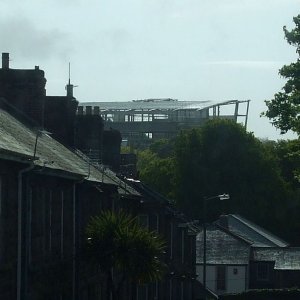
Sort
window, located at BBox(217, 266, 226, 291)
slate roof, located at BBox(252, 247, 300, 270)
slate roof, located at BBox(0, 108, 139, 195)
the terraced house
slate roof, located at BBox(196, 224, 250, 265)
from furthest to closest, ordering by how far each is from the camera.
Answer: slate roof, located at BBox(252, 247, 300, 270) → slate roof, located at BBox(196, 224, 250, 265) → window, located at BBox(217, 266, 226, 291) → the terraced house → slate roof, located at BBox(0, 108, 139, 195)

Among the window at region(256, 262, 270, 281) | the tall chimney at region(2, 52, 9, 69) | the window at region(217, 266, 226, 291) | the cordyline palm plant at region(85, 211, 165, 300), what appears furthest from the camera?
the window at region(256, 262, 270, 281)

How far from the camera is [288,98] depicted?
4131 cm

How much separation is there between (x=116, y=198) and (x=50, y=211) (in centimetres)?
930

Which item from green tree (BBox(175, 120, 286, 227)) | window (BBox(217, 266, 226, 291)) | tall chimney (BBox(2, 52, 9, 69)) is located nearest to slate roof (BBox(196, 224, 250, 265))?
window (BBox(217, 266, 226, 291))

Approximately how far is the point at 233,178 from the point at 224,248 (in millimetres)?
18221

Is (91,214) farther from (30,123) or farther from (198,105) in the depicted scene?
(198,105)

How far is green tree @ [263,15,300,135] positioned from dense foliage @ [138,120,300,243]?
5192cm

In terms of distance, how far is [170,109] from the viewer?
14800 centimetres

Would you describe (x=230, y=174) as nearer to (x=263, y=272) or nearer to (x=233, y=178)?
(x=233, y=178)

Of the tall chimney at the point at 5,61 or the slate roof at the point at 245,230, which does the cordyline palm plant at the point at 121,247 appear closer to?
the tall chimney at the point at 5,61

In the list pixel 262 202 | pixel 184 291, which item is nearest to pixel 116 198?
pixel 184 291

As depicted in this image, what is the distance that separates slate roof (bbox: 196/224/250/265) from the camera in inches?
3017

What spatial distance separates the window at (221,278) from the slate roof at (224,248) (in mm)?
571

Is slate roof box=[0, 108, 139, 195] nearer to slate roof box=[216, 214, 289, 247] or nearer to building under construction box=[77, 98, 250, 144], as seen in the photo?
slate roof box=[216, 214, 289, 247]
